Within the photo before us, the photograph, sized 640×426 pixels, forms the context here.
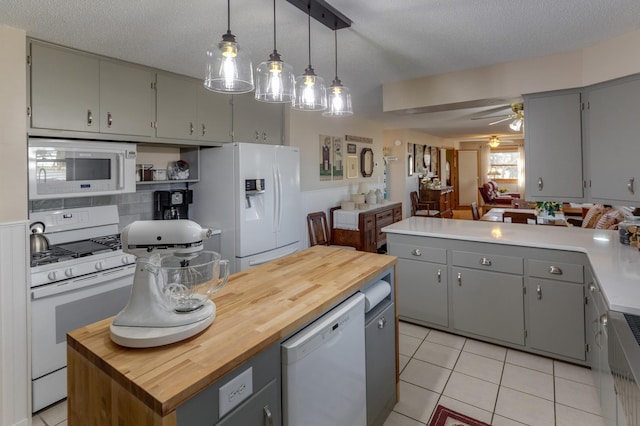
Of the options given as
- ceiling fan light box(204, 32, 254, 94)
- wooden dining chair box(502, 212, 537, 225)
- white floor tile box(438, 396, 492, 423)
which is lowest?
white floor tile box(438, 396, 492, 423)

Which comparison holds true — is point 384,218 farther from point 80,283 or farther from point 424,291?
point 80,283

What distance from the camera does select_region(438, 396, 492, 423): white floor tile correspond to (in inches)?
80.7

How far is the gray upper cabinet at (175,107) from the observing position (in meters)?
3.02

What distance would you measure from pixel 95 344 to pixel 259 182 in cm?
245

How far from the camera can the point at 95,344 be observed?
111 centimetres

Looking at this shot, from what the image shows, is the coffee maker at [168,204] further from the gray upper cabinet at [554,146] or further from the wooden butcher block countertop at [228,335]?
the gray upper cabinet at [554,146]

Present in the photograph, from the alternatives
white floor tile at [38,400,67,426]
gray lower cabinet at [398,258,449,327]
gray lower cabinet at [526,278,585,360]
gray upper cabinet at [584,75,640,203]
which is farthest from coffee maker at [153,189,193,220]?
gray upper cabinet at [584,75,640,203]

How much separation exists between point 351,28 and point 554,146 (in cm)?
198

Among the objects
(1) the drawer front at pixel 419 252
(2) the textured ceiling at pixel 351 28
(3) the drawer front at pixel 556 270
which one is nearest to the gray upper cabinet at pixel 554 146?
(2) the textured ceiling at pixel 351 28

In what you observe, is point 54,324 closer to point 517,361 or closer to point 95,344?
point 95,344

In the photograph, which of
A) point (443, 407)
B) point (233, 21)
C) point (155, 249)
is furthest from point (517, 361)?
point (233, 21)

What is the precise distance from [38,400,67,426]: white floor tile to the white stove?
0.17 feet

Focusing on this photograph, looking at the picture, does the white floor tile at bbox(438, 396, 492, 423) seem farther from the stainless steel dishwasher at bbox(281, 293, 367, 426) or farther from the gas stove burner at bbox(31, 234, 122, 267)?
the gas stove burner at bbox(31, 234, 122, 267)

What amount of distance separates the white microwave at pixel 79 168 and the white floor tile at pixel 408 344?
2586 mm
